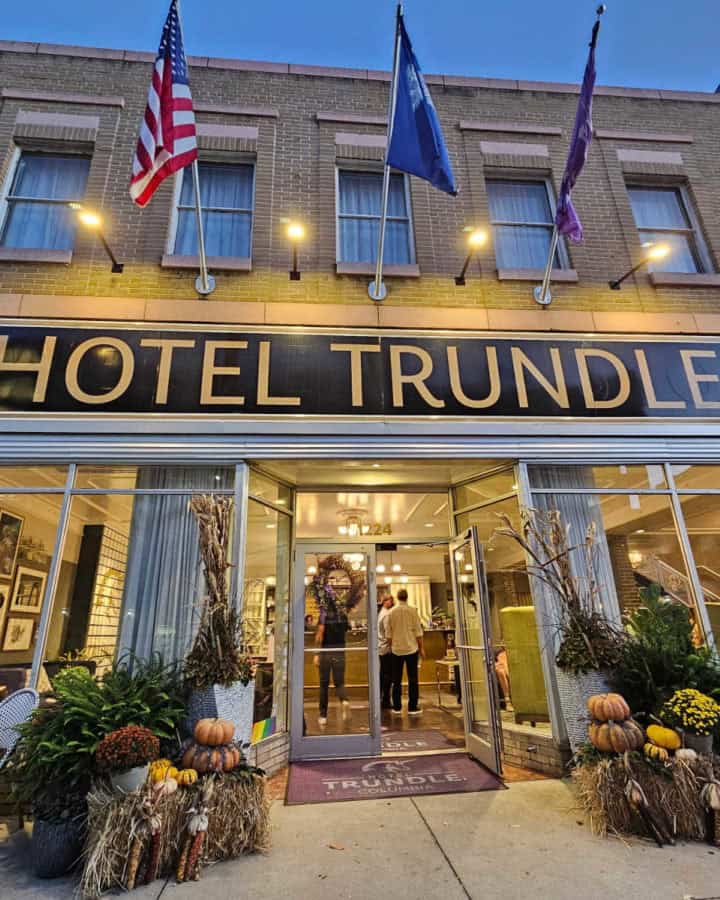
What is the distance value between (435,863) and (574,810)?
1.61 metres

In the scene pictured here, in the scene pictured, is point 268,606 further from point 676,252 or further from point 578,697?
point 676,252

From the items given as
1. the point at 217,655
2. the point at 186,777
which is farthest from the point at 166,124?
the point at 186,777

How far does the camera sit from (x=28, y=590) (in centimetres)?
564

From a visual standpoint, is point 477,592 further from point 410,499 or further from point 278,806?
point 278,806

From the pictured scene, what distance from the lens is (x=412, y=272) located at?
7.29 m

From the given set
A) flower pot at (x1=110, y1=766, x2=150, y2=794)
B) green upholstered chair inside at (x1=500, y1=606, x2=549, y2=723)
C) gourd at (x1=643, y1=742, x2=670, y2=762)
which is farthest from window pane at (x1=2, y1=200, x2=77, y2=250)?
gourd at (x1=643, y1=742, x2=670, y2=762)

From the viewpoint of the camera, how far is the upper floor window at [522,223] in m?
7.93

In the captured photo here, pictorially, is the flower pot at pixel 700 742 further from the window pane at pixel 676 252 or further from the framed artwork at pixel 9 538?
the framed artwork at pixel 9 538

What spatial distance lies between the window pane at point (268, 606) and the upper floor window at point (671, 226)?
6979 mm

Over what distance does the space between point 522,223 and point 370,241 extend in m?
2.50

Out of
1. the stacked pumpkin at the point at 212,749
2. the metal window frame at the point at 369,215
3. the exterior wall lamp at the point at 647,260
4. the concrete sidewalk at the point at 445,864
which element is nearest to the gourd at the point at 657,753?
the concrete sidewalk at the point at 445,864

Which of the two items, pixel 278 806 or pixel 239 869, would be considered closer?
pixel 239 869

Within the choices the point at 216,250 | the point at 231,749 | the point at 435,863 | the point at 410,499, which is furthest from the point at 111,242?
the point at 435,863

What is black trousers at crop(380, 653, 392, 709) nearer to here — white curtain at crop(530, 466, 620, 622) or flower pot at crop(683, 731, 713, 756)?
white curtain at crop(530, 466, 620, 622)
